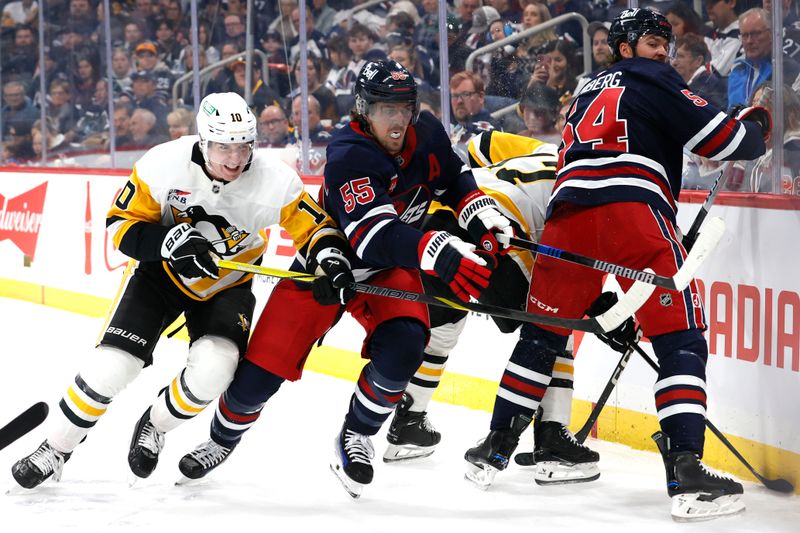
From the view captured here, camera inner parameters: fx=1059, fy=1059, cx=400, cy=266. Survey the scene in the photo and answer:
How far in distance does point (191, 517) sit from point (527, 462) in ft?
3.44

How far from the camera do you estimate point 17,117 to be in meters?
7.91

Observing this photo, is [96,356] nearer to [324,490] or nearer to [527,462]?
[324,490]

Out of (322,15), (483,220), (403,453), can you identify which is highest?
(322,15)

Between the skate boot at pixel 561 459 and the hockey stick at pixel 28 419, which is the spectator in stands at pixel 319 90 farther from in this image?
the hockey stick at pixel 28 419

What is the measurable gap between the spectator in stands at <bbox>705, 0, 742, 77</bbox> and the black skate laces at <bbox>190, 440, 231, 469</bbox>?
1.98 metres

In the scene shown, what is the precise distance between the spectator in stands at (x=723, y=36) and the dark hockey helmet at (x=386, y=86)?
1.17 m

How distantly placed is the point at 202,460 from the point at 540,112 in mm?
1979

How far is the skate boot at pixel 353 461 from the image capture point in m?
2.91

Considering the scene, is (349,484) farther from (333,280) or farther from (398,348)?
(333,280)

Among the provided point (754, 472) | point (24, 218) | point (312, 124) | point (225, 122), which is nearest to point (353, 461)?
point (225, 122)

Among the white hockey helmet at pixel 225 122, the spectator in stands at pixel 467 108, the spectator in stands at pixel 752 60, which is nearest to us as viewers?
the white hockey helmet at pixel 225 122

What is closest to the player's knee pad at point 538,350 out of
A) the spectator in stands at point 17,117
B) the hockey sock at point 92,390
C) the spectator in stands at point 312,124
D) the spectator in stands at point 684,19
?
the hockey sock at point 92,390

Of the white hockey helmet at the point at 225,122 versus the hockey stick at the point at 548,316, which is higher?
the white hockey helmet at the point at 225,122

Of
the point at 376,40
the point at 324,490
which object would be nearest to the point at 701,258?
the point at 324,490
